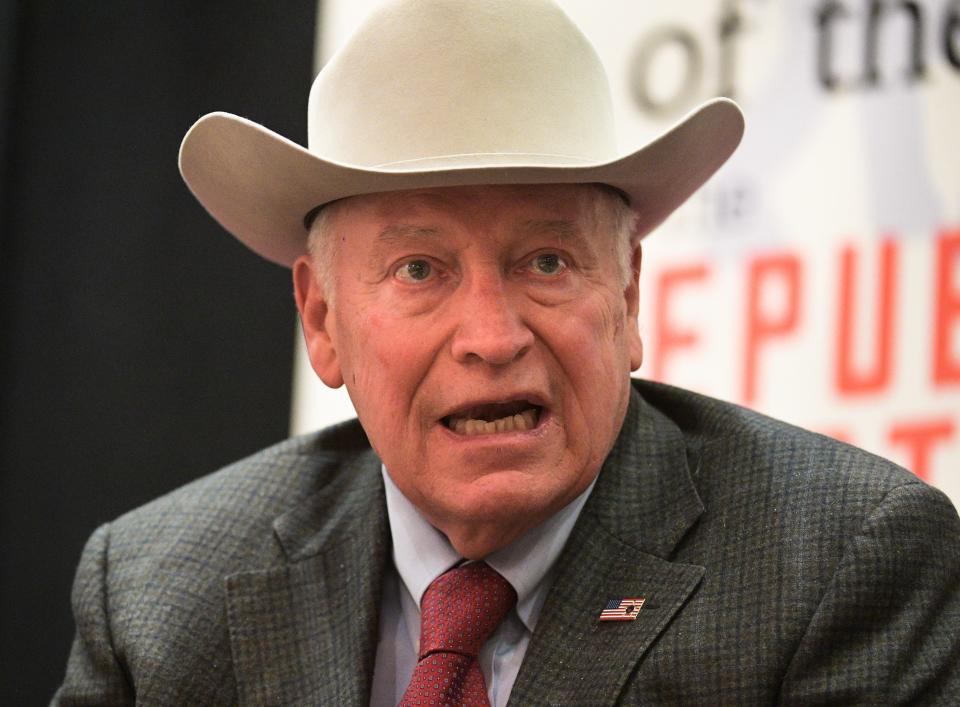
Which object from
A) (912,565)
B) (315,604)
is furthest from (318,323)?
(912,565)

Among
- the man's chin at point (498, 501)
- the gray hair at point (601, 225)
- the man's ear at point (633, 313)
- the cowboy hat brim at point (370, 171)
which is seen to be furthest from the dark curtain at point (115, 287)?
the man's chin at point (498, 501)

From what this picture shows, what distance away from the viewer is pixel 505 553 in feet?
6.65

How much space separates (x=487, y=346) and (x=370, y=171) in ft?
0.99

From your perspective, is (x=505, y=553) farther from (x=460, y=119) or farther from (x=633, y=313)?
(x=460, y=119)

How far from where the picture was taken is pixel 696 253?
3068mm

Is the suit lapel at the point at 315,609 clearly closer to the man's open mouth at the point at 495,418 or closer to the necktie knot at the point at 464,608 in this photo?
the necktie knot at the point at 464,608

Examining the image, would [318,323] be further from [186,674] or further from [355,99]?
[186,674]

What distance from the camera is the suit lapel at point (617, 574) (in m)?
1.86

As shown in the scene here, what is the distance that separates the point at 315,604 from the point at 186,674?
0.22m

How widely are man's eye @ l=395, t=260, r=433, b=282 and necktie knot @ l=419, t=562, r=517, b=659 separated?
450 mm

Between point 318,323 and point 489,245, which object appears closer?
point 489,245

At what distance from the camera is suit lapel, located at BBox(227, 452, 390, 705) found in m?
2.03

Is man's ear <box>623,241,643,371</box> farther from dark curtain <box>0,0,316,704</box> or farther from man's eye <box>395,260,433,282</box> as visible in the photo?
dark curtain <box>0,0,316,704</box>

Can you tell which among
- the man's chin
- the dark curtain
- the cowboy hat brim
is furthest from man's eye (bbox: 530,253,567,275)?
the dark curtain
